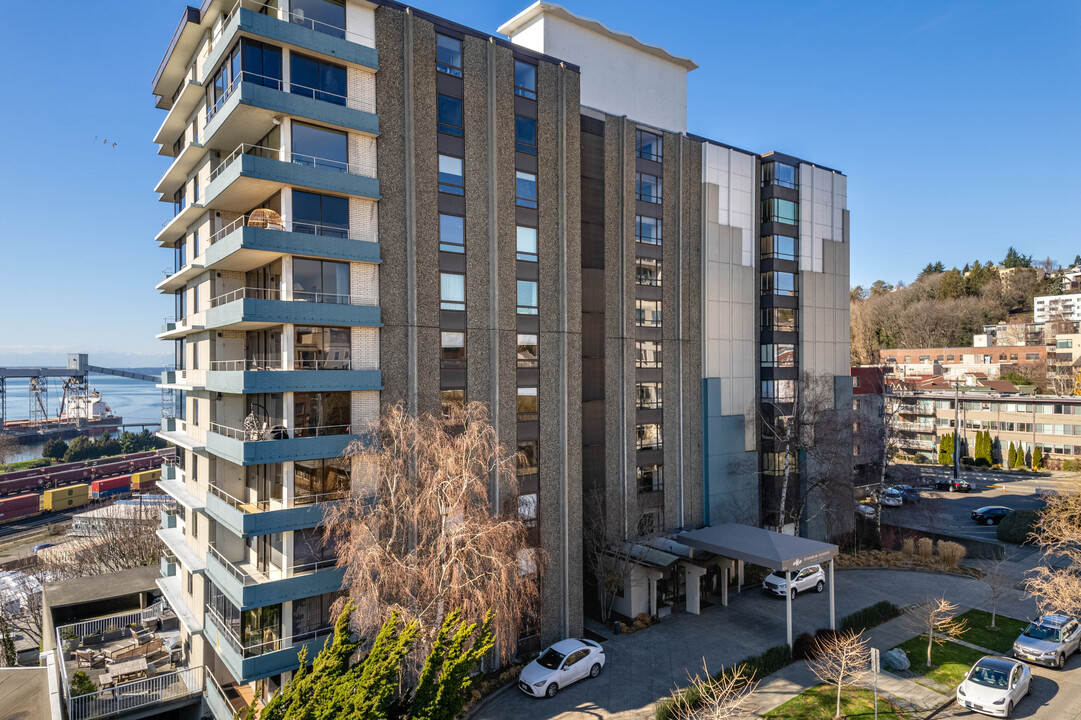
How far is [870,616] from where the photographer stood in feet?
87.4

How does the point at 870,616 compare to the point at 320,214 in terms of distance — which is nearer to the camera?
the point at 320,214

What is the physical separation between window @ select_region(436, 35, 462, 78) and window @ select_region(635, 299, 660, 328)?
1361 cm

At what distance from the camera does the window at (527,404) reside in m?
24.1

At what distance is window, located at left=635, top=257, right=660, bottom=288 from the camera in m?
30.0

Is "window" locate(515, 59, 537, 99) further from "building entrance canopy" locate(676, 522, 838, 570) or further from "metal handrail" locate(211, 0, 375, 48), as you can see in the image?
"building entrance canopy" locate(676, 522, 838, 570)

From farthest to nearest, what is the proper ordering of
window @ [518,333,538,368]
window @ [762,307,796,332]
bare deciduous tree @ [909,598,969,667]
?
window @ [762,307,796,332]
window @ [518,333,538,368]
bare deciduous tree @ [909,598,969,667]

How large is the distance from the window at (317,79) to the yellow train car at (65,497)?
7156 cm

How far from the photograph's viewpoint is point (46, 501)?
67.4m

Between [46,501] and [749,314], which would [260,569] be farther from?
[46,501]

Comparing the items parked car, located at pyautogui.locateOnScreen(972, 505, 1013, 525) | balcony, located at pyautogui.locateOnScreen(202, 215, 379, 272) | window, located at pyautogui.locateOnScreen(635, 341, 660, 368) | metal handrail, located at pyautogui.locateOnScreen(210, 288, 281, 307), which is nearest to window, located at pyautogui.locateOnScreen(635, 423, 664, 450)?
window, located at pyautogui.locateOnScreen(635, 341, 660, 368)

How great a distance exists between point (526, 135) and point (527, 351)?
9.02 m

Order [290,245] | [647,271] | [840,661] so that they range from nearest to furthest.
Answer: [290,245] → [840,661] → [647,271]

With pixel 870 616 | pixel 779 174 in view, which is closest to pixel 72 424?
pixel 779 174

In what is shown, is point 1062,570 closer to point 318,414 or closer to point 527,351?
point 527,351
